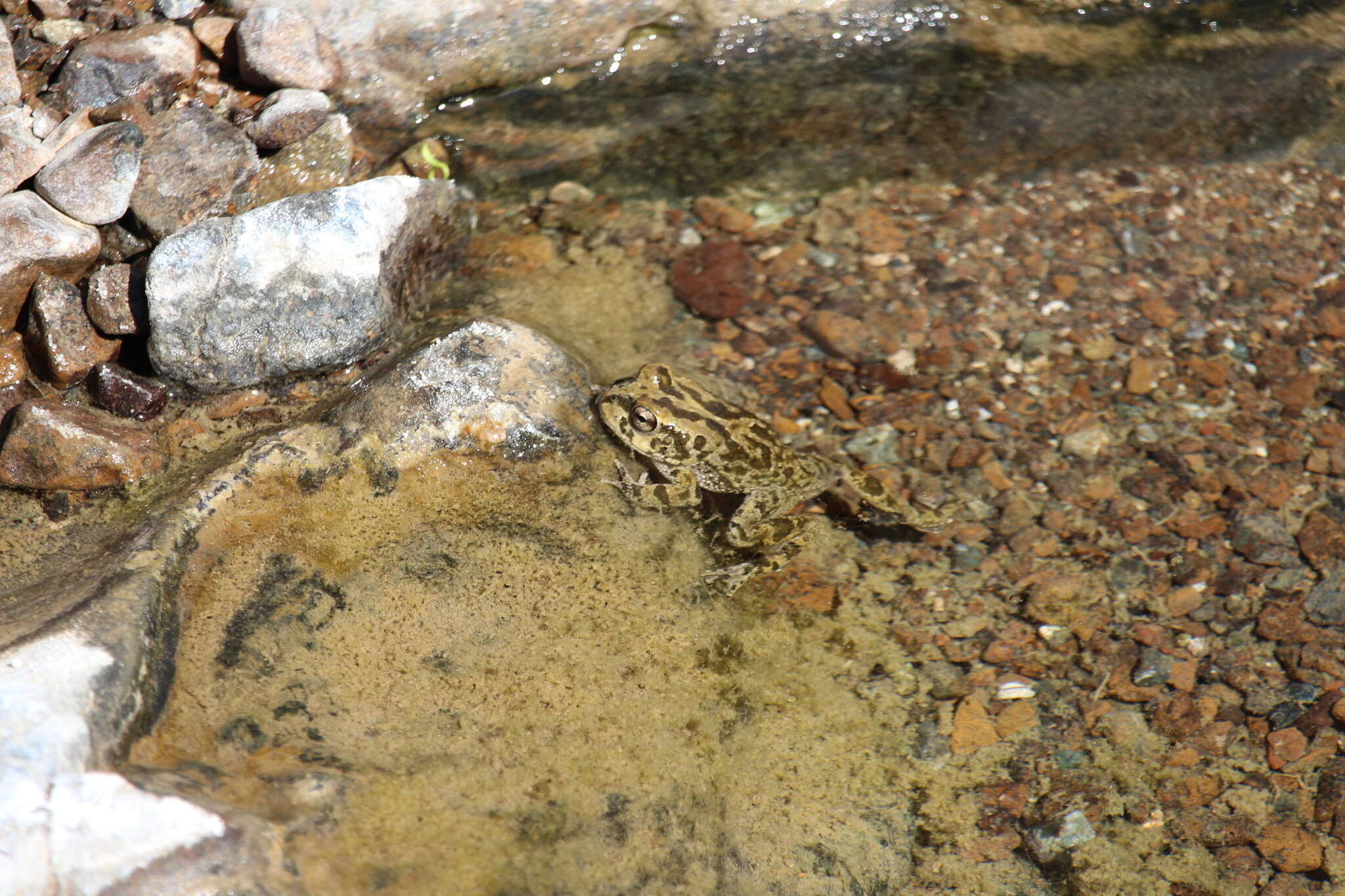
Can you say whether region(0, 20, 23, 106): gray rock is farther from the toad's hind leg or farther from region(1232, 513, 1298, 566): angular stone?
region(1232, 513, 1298, 566): angular stone

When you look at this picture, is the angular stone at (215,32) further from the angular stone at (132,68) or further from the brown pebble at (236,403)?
the brown pebble at (236,403)

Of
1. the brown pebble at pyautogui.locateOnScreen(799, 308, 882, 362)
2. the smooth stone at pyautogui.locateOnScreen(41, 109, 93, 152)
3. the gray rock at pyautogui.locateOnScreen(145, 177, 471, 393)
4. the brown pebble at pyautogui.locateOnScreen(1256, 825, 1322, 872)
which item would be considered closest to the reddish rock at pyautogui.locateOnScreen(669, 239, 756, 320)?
the brown pebble at pyautogui.locateOnScreen(799, 308, 882, 362)

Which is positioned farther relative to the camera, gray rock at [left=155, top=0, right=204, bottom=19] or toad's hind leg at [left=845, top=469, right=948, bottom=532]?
gray rock at [left=155, top=0, right=204, bottom=19]

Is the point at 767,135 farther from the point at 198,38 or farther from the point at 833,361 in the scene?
the point at 198,38

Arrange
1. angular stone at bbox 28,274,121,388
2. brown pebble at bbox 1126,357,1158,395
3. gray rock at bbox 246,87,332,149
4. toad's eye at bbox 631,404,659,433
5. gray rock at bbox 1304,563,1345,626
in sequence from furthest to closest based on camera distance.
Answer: gray rock at bbox 246,87,332,149 < brown pebble at bbox 1126,357,1158,395 < angular stone at bbox 28,274,121,388 < toad's eye at bbox 631,404,659,433 < gray rock at bbox 1304,563,1345,626

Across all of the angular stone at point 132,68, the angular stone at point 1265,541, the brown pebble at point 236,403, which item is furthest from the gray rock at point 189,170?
the angular stone at point 1265,541

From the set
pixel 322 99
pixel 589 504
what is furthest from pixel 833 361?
pixel 322 99

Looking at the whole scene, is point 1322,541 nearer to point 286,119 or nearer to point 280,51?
point 286,119
